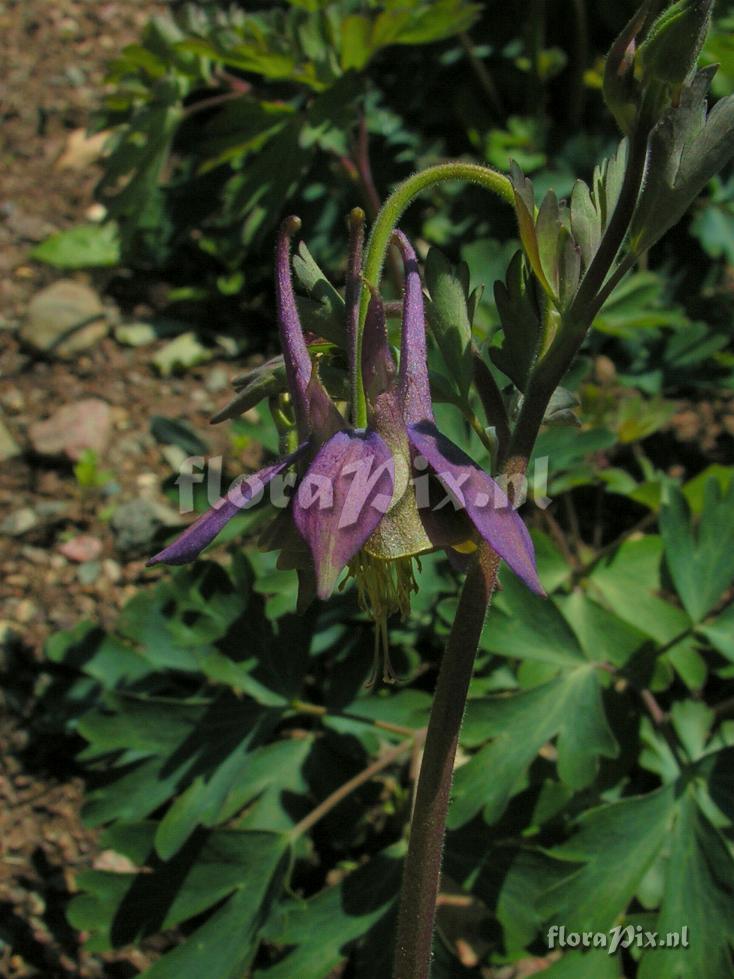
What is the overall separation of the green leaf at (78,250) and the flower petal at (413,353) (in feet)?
8.81

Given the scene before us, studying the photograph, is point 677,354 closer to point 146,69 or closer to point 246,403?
point 146,69

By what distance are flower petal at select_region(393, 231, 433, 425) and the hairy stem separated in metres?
0.24

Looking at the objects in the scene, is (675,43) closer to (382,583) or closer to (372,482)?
(372,482)

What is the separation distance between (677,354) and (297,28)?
1.53 metres

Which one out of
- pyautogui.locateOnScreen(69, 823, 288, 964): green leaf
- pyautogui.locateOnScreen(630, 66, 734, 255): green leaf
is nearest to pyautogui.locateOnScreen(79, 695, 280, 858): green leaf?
pyautogui.locateOnScreen(69, 823, 288, 964): green leaf

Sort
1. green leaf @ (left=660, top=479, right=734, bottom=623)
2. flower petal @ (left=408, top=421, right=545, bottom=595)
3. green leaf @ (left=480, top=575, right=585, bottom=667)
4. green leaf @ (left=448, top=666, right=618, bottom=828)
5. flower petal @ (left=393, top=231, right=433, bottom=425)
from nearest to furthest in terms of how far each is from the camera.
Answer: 1. flower petal @ (left=408, top=421, right=545, bottom=595)
2. flower petal @ (left=393, top=231, right=433, bottom=425)
3. green leaf @ (left=448, top=666, right=618, bottom=828)
4. green leaf @ (left=480, top=575, right=585, bottom=667)
5. green leaf @ (left=660, top=479, right=734, bottom=623)

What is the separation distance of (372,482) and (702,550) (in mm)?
1380

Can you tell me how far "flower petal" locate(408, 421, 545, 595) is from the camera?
1113 millimetres

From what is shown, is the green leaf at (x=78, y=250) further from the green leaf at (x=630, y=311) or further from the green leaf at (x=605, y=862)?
the green leaf at (x=605, y=862)

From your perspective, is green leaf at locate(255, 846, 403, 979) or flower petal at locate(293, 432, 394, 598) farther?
green leaf at locate(255, 846, 403, 979)

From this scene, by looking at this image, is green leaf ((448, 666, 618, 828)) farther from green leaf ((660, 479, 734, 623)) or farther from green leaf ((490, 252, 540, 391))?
green leaf ((490, 252, 540, 391))

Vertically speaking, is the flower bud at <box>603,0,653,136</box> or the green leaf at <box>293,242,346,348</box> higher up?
the flower bud at <box>603,0,653,136</box>

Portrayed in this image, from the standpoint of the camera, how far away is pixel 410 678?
7.61ft

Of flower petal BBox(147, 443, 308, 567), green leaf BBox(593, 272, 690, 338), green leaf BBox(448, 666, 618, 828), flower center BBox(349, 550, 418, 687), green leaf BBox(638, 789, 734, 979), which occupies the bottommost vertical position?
green leaf BBox(638, 789, 734, 979)
